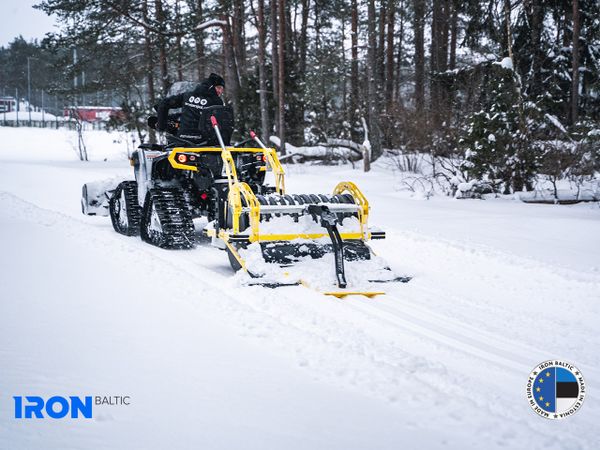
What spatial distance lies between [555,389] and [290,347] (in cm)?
155

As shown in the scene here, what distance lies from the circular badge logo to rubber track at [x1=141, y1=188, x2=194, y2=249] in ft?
15.7

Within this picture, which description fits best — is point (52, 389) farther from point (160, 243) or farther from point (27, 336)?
point (160, 243)

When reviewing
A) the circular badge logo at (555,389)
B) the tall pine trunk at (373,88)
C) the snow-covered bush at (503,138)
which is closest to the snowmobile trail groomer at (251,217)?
the circular badge logo at (555,389)

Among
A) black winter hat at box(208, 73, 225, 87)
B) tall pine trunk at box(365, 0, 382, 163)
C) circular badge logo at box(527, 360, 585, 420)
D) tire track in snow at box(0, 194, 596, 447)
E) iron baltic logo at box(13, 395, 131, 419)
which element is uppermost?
tall pine trunk at box(365, 0, 382, 163)

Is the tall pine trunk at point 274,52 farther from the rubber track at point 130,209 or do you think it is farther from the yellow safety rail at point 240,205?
the yellow safety rail at point 240,205

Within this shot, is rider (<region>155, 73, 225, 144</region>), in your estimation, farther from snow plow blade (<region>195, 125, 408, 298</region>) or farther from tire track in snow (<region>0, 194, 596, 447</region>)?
tire track in snow (<region>0, 194, 596, 447</region>)

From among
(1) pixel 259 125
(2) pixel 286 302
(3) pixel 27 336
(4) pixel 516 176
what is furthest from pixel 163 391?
(1) pixel 259 125

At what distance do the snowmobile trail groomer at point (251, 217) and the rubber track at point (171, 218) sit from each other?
0.04ft

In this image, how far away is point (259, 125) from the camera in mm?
23703

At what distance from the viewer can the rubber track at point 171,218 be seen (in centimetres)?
714

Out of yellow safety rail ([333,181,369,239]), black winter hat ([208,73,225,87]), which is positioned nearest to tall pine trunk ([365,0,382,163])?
black winter hat ([208,73,225,87])

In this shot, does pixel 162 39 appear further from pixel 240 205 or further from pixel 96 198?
pixel 240 205

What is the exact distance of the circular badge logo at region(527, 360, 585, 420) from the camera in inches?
117

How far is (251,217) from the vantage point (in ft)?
18.8
